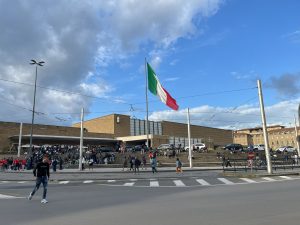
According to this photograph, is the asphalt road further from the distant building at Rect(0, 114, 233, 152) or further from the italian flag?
the distant building at Rect(0, 114, 233, 152)

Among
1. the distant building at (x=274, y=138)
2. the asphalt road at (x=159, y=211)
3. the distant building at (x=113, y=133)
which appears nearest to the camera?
the asphalt road at (x=159, y=211)

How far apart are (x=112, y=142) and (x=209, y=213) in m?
85.6

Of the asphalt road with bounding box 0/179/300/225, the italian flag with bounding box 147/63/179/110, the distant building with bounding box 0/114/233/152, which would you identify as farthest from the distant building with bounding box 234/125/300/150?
the asphalt road with bounding box 0/179/300/225

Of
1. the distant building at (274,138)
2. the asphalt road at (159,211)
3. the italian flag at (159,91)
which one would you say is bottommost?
the asphalt road at (159,211)

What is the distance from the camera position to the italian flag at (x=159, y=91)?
38656 mm

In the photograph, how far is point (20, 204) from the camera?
43.4 feet

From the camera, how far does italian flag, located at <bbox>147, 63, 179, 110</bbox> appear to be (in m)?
38.7

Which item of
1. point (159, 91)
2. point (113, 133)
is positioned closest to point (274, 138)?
point (113, 133)

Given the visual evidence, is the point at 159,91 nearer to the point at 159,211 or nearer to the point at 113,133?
the point at 159,211

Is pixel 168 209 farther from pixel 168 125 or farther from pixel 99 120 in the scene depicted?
pixel 168 125

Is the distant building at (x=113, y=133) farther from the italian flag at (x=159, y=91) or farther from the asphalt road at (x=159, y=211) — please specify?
the asphalt road at (x=159, y=211)

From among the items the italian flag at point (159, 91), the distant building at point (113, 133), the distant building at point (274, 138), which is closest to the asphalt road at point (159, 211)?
the italian flag at point (159, 91)

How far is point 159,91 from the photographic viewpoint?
39156 mm

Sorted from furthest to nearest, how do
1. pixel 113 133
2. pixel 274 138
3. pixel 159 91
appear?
pixel 274 138 → pixel 113 133 → pixel 159 91
